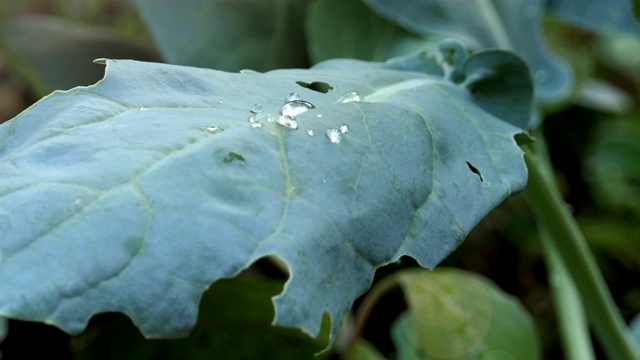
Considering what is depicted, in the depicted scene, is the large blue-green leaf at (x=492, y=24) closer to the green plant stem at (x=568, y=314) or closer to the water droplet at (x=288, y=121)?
the green plant stem at (x=568, y=314)

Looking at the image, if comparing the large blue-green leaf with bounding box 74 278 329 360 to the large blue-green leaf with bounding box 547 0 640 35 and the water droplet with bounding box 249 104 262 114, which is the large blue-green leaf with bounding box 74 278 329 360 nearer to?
the water droplet with bounding box 249 104 262 114

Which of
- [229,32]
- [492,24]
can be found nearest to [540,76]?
[492,24]

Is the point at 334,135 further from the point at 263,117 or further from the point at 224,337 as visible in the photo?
the point at 224,337

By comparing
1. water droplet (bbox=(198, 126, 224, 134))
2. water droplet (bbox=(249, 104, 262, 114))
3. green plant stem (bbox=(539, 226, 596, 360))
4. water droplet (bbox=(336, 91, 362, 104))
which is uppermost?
water droplet (bbox=(198, 126, 224, 134))

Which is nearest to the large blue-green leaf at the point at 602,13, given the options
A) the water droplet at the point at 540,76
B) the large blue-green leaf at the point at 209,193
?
the water droplet at the point at 540,76

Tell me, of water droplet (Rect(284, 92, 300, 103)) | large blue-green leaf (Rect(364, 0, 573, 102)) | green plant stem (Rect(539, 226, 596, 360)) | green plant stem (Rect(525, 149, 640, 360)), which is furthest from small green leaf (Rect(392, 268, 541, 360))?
water droplet (Rect(284, 92, 300, 103))

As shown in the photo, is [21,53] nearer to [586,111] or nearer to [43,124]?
[43,124]
